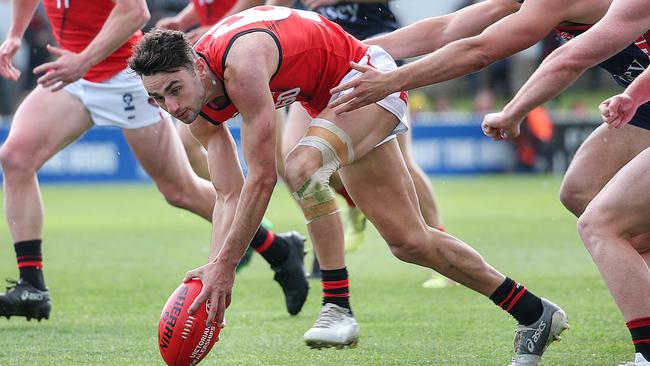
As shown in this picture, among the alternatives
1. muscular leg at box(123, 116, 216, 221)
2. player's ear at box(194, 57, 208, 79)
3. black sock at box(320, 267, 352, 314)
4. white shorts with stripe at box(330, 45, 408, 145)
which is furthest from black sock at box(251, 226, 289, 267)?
player's ear at box(194, 57, 208, 79)

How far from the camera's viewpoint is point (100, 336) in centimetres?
618

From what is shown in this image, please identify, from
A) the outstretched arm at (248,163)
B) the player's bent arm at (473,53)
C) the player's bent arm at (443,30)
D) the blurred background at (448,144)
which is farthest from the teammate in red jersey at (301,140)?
the blurred background at (448,144)

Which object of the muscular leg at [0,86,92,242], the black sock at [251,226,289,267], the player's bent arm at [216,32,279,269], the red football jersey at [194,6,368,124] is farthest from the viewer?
the black sock at [251,226,289,267]

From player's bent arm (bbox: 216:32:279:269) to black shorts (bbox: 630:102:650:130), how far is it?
1.95 metres

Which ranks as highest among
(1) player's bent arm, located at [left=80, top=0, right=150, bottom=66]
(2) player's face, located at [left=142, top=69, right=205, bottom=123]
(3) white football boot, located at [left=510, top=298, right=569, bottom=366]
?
(2) player's face, located at [left=142, top=69, right=205, bottom=123]

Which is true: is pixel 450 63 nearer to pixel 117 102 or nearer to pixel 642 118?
pixel 642 118

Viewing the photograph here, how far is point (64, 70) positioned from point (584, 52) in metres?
3.23

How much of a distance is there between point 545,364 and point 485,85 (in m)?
16.9

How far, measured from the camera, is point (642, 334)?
461 cm

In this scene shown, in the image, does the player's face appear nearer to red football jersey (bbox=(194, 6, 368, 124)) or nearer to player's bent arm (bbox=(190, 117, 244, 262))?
red football jersey (bbox=(194, 6, 368, 124))

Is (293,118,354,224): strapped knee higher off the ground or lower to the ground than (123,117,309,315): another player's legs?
higher

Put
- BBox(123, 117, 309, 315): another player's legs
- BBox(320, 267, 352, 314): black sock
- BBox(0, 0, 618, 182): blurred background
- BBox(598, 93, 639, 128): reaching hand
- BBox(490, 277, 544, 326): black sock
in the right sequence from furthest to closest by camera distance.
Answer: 1. BBox(0, 0, 618, 182): blurred background
2. BBox(123, 117, 309, 315): another player's legs
3. BBox(320, 267, 352, 314): black sock
4. BBox(490, 277, 544, 326): black sock
5. BBox(598, 93, 639, 128): reaching hand

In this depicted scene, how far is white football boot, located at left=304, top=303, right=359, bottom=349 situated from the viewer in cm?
541

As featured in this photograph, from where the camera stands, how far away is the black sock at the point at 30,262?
22.0 feet
